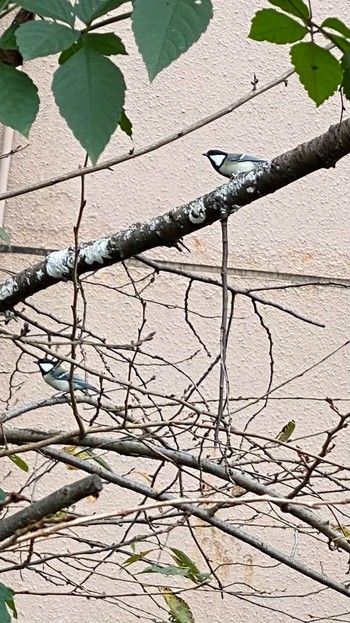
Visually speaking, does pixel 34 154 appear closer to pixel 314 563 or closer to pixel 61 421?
pixel 61 421

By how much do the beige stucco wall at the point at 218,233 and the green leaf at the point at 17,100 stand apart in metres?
2.56

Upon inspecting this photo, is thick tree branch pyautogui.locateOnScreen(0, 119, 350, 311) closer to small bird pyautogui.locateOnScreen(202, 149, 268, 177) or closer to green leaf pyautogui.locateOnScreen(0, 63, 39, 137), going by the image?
green leaf pyautogui.locateOnScreen(0, 63, 39, 137)

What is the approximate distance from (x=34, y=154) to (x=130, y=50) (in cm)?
50

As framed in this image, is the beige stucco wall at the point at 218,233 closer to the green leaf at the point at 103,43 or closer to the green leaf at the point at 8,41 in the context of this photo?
the green leaf at the point at 8,41

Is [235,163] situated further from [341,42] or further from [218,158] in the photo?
[341,42]

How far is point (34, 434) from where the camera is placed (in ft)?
6.21

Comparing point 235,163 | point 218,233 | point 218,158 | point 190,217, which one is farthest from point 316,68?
point 218,233

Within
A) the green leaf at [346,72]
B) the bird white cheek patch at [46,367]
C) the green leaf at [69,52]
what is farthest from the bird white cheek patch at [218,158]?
the green leaf at [346,72]

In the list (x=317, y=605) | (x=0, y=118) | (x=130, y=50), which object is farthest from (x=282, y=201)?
(x=0, y=118)

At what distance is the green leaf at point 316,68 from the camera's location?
0.69 m

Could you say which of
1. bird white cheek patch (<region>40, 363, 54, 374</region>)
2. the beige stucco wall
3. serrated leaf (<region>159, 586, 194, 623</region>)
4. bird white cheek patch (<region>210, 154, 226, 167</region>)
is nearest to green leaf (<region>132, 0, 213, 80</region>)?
serrated leaf (<region>159, 586, 194, 623</region>)

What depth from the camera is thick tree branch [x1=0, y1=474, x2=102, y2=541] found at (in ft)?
3.41

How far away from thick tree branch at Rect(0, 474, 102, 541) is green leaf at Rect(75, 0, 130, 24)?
21.0 inches

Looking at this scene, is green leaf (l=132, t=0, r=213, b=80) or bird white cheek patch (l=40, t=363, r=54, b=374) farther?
bird white cheek patch (l=40, t=363, r=54, b=374)
